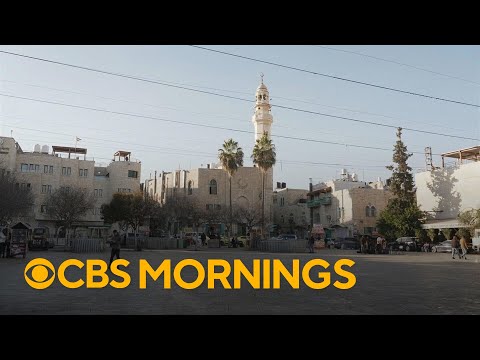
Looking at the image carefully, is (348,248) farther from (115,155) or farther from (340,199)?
(115,155)

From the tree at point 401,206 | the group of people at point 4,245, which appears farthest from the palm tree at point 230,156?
the group of people at point 4,245

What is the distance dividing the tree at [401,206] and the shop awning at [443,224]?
1112 mm

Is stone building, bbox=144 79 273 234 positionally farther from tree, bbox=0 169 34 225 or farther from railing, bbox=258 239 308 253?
tree, bbox=0 169 34 225

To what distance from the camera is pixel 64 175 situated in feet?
209

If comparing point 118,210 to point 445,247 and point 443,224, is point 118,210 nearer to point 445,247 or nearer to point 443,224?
point 445,247

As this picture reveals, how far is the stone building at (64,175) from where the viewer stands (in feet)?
198

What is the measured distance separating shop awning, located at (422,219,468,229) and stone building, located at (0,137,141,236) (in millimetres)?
40565

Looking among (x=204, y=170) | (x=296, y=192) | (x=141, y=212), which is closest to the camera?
(x=141, y=212)

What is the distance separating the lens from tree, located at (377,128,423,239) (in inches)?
1992

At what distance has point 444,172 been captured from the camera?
5009 cm

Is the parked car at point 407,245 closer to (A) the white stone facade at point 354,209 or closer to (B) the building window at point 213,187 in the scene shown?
(A) the white stone facade at point 354,209

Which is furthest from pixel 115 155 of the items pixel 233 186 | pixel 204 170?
pixel 233 186
